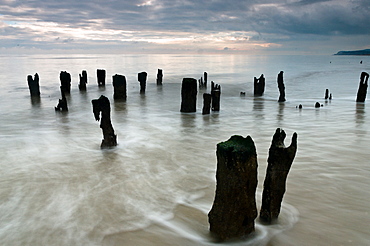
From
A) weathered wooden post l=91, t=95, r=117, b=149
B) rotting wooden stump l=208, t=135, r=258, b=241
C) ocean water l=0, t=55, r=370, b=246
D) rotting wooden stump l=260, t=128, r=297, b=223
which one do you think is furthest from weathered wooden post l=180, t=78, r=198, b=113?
rotting wooden stump l=208, t=135, r=258, b=241

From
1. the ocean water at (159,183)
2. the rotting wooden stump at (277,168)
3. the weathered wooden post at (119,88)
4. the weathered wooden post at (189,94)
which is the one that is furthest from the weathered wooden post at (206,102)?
the rotting wooden stump at (277,168)

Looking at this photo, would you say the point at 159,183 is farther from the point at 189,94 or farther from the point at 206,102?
the point at 189,94

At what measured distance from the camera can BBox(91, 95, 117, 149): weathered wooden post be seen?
8234mm

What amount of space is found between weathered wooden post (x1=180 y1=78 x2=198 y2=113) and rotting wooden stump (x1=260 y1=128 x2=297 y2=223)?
10.1 metres

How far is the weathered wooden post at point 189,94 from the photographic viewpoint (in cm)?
1399

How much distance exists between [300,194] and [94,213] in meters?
3.50

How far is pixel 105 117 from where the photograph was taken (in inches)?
328

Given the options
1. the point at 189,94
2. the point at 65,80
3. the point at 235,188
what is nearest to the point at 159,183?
the point at 235,188

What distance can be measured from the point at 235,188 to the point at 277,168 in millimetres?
749

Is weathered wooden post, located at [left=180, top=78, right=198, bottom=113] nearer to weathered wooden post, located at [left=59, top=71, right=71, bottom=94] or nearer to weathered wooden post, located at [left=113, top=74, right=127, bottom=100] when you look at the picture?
weathered wooden post, located at [left=113, top=74, right=127, bottom=100]

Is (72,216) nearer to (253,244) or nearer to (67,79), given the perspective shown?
(253,244)

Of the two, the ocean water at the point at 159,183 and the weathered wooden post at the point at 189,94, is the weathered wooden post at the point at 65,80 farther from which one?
the weathered wooden post at the point at 189,94

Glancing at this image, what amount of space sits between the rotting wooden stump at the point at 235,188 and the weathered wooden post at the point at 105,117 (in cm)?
521

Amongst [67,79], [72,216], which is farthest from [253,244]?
[67,79]
